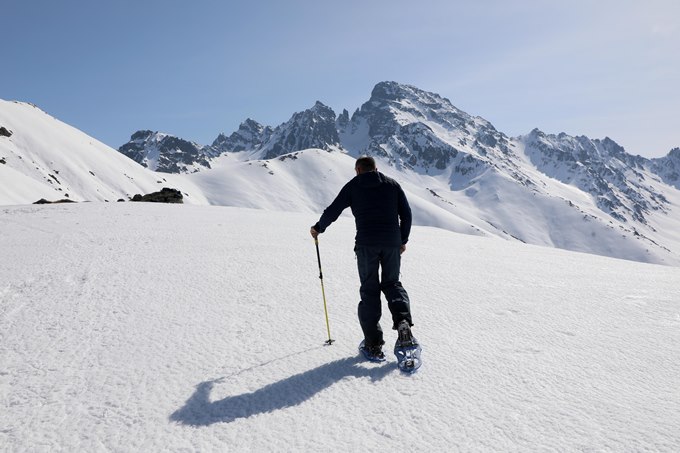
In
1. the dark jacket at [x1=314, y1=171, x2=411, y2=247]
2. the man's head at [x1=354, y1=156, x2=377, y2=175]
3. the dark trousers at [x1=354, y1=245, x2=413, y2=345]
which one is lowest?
the dark trousers at [x1=354, y1=245, x2=413, y2=345]

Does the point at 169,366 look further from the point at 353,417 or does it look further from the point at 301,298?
the point at 301,298

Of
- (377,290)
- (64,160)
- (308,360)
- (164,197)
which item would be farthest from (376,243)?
(64,160)

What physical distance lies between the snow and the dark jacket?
1.36 metres

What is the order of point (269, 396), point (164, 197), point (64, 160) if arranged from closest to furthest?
point (269, 396)
point (164, 197)
point (64, 160)

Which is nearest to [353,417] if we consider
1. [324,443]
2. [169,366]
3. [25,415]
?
[324,443]

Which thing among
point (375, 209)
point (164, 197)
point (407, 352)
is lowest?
point (407, 352)

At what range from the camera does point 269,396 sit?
372 cm

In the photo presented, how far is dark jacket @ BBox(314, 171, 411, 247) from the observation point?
481 cm

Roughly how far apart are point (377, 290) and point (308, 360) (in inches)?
43.6

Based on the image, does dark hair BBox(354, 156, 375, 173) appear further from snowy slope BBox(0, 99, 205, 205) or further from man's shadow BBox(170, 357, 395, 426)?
snowy slope BBox(0, 99, 205, 205)

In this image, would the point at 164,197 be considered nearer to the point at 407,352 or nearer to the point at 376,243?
the point at 376,243

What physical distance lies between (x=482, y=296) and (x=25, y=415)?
6.19m

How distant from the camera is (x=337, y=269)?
341 inches

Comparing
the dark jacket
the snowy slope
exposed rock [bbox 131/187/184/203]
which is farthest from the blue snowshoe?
the snowy slope
